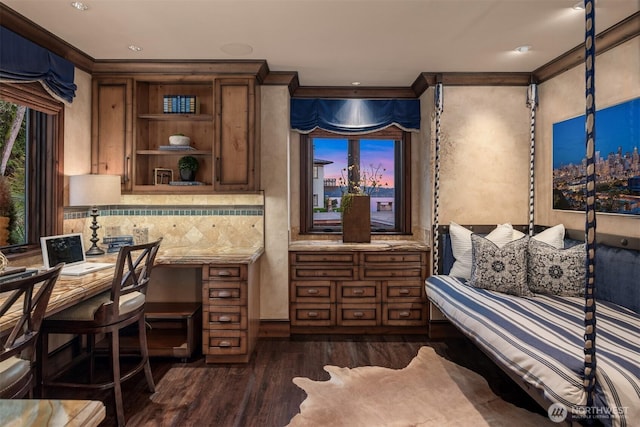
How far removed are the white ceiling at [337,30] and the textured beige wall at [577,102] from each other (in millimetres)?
238

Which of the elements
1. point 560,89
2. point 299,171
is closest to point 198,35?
point 299,171

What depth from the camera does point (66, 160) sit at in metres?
3.24

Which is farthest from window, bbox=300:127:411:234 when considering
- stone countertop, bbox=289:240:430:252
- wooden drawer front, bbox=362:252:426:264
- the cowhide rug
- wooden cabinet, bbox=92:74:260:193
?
the cowhide rug

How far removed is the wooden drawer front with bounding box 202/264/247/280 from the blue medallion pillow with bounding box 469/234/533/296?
6.39ft

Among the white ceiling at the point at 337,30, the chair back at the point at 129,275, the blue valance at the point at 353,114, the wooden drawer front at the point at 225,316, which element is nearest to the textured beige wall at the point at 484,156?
the white ceiling at the point at 337,30

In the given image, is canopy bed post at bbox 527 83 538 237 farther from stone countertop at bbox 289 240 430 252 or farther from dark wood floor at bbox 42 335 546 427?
dark wood floor at bbox 42 335 546 427

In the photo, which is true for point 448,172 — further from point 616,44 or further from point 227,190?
point 227,190

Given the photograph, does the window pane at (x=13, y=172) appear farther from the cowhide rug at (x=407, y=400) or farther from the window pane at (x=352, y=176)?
the window pane at (x=352, y=176)

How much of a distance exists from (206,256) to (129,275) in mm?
792

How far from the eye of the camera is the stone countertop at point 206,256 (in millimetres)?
3159

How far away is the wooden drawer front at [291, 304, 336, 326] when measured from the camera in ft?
→ 12.8

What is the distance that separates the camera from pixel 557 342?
6.64 feet

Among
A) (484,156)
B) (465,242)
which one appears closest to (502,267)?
(465,242)

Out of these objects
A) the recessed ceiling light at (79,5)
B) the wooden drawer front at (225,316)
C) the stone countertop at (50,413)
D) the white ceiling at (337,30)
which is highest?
the white ceiling at (337,30)
